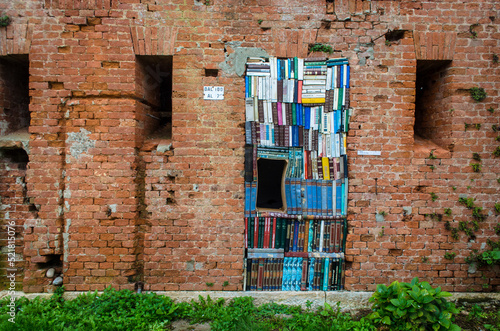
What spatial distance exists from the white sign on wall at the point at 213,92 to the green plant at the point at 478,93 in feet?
11.4

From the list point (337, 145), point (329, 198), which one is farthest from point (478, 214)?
point (337, 145)

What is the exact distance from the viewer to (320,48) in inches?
146

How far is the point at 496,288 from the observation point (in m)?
3.81

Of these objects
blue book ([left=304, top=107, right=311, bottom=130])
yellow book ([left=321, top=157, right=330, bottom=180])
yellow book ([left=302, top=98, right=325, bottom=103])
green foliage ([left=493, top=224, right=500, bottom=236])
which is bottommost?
green foliage ([left=493, top=224, right=500, bottom=236])

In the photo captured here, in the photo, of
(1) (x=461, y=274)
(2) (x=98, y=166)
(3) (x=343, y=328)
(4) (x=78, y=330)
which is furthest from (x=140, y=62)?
(1) (x=461, y=274)

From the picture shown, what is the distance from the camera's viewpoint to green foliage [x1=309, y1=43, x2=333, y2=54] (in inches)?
146

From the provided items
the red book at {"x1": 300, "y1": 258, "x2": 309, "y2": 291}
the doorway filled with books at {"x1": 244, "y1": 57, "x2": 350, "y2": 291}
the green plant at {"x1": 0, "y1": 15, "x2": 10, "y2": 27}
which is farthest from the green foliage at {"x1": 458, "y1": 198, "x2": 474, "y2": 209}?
the green plant at {"x1": 0, "y1": 15, "x2": 10, "y2": 27}

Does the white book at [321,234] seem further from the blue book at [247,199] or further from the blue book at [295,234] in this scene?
the blue book at [247,199]

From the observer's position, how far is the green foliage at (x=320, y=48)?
370cm

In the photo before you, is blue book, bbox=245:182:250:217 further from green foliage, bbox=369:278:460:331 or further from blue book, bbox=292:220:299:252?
green foliage, bbox=369:278:460:331

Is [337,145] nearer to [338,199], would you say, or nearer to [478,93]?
[338,199]

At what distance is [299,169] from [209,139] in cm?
133

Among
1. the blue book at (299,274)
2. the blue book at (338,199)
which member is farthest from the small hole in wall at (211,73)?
the blue book at (299,274)

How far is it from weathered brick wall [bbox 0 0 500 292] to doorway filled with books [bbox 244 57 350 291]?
0.52 feet
